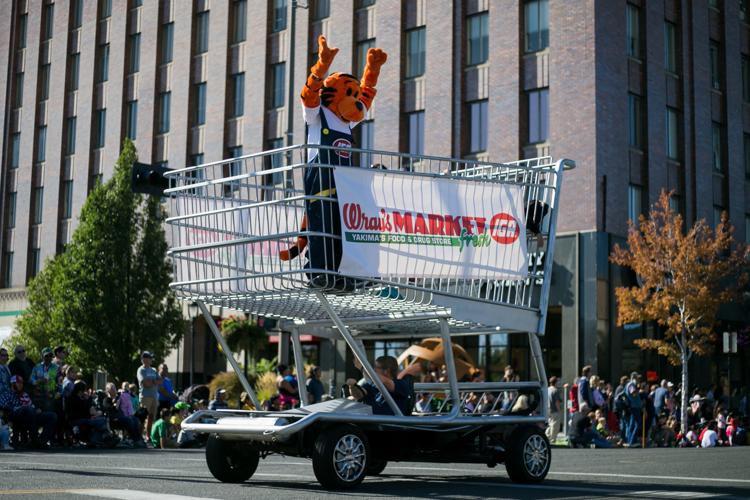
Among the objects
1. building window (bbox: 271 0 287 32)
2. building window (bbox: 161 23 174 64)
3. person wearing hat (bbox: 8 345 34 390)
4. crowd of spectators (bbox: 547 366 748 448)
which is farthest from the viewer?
building window (bbox: 161 23 174 64)

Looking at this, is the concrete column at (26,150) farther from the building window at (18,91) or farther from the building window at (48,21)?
the building window at (18,91)

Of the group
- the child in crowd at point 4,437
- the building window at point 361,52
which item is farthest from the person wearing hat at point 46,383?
the building window at point 361,52

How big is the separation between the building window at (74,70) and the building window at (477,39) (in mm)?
20514

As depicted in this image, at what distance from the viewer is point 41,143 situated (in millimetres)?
50125

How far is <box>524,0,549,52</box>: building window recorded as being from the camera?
110 feet

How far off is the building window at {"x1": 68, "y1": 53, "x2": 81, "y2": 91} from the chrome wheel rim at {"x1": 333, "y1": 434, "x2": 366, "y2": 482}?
4295cm

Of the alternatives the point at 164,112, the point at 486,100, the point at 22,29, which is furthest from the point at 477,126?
the point at 22,29

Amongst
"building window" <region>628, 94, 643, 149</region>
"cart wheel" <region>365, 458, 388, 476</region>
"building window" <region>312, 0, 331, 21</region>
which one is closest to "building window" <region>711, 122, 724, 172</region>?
"building window" <region>628, 94, 643, 149</region>

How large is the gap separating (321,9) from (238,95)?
15.4 ft

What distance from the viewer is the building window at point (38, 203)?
1954 inches

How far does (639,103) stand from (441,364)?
12.1 m

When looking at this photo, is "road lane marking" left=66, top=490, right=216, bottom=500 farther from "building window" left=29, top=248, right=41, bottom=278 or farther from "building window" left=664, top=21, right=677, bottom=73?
"building window" left=29, top=248, right=41, bottom=278

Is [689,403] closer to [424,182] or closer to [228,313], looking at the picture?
[228,313]

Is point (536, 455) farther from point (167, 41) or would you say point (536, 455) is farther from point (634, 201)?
point (167, 41)
